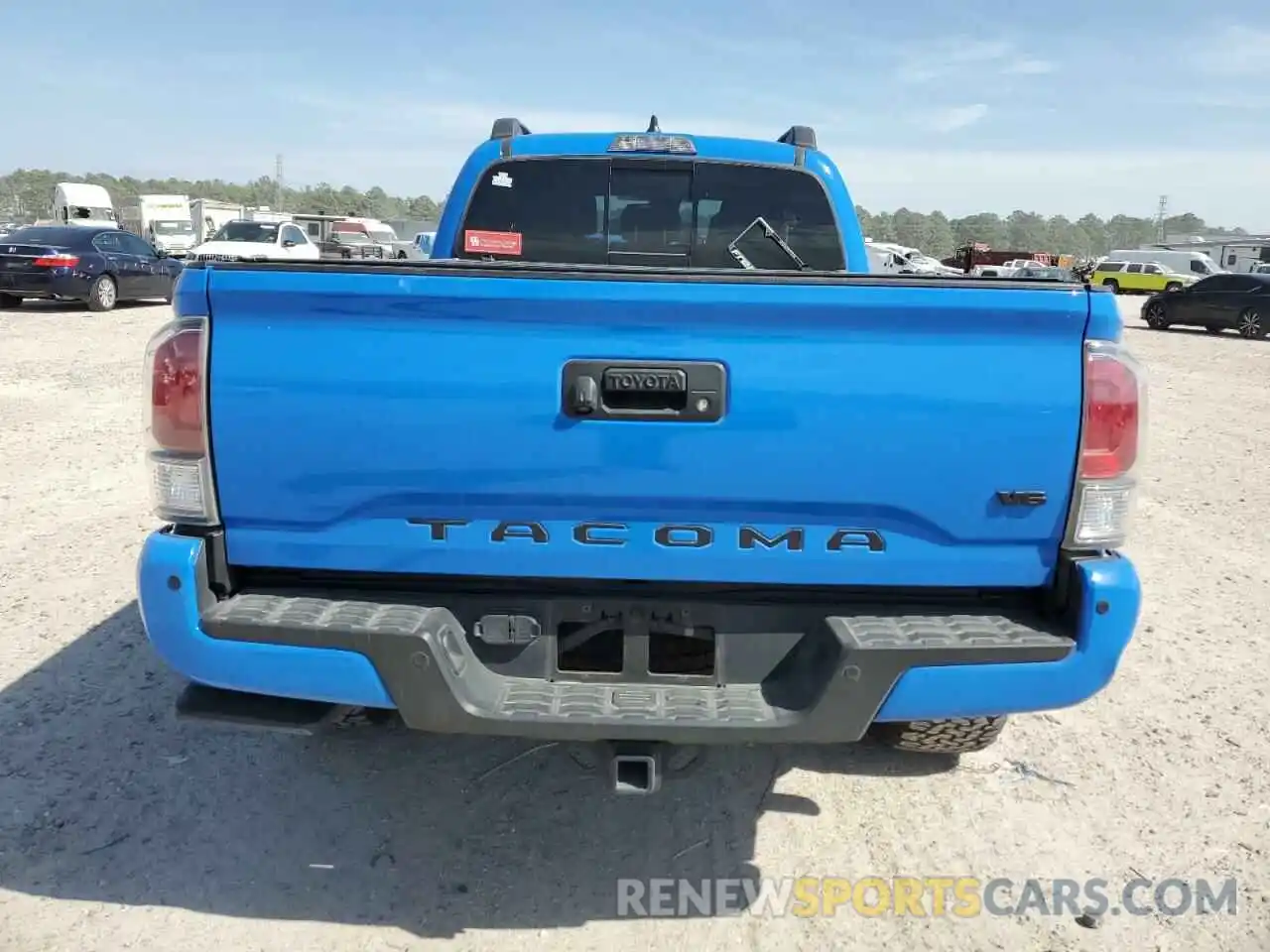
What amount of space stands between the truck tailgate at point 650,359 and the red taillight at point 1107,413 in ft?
0.13

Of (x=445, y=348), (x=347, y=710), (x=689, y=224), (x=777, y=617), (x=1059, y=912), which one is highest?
(x=689, y=224)

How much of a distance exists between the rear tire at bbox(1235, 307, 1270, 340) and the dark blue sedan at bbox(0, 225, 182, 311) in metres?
24.3

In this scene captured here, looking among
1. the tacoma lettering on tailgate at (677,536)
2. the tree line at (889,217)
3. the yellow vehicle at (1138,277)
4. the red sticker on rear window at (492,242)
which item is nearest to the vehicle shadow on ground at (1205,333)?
the yellow vehicle at (1138,277)

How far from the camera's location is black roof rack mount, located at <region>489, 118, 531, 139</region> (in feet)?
14.0

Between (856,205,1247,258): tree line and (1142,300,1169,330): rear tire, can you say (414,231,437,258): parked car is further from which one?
(856,205,1247,258): tree line

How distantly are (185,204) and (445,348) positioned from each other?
5168 centimetres

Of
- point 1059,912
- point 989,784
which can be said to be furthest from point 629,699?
point 989,784

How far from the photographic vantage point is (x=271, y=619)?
86.7 inches

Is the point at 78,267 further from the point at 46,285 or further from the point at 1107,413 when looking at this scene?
the point at 1107,413

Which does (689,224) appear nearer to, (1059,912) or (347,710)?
(347,710)

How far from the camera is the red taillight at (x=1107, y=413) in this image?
218 cm

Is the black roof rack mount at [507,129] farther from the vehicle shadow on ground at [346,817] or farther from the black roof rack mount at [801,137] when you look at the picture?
the vehicle shadow on ground at [346,817]

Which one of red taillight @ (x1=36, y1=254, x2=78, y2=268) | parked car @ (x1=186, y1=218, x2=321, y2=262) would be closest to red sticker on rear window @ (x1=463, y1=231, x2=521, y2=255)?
red taillight @ (x1=36, y1=254, x2=78, y2=268)

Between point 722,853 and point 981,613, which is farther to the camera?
point 722,853
